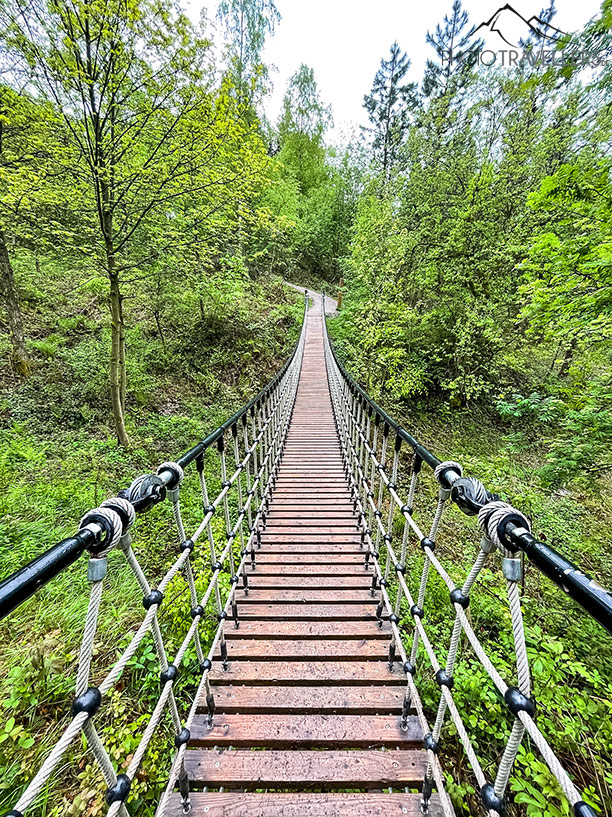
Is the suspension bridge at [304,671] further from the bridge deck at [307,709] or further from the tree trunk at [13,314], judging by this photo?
the tree trunk at [13,314]

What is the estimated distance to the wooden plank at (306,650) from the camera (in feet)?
5.15

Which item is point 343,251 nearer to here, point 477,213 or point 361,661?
point 477,213

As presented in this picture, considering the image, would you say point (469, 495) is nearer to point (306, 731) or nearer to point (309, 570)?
point (306, 731)

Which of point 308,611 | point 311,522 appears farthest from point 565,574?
point 311,522

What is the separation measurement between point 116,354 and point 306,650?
5219mm

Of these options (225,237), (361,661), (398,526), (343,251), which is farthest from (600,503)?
(343,251)

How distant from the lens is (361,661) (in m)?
1.56

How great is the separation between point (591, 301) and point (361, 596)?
3491mm

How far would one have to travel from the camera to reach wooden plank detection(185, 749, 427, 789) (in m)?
1.12

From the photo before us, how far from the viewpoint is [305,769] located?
1.16 m

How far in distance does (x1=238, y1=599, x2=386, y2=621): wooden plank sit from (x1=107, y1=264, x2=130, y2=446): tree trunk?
451 cm

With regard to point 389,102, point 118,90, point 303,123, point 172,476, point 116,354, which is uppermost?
point 303,123

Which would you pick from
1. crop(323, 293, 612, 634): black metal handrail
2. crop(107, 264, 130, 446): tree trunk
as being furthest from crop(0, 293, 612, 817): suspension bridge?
crop(107, 264, 130, 446): tree trunk

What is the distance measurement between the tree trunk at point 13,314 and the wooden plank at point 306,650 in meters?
7.01
